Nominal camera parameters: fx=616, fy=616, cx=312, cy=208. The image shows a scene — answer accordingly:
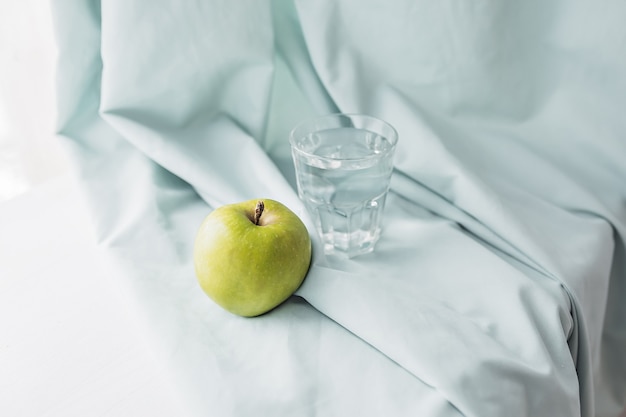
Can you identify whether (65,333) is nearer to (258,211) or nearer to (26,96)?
(258,211)

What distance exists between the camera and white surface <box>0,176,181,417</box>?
0.51 meters

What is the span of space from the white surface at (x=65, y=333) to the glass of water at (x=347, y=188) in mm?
227

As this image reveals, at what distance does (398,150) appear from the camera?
768 mm

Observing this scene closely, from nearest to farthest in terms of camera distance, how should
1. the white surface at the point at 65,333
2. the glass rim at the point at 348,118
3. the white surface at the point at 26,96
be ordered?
the white surface at the point at 65,333
the glass rim at the point at 348,118
the white surface at the point at 26,96

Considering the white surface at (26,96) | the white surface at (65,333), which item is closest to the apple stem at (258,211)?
the white surface at (65,333)

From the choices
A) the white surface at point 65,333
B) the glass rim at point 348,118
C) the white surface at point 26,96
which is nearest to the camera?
the white surface at point 65,333

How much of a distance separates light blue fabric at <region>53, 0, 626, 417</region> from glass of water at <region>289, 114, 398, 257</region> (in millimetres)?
30

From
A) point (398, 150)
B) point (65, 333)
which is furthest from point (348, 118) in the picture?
point (65, 333)

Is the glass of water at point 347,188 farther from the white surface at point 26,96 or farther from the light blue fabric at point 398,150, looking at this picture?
the white surface at point 26,96

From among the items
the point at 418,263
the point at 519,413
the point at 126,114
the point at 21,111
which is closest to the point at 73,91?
the point at 126,114

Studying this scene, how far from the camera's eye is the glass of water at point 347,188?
2.14 feet

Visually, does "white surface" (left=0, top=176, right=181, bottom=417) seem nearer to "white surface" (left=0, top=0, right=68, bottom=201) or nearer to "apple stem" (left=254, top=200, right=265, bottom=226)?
"apple stem" (left=254, top=200, right=265, bottom=226)

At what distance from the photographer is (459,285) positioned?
2.00 feet

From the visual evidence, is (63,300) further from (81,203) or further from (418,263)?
(418,263)
